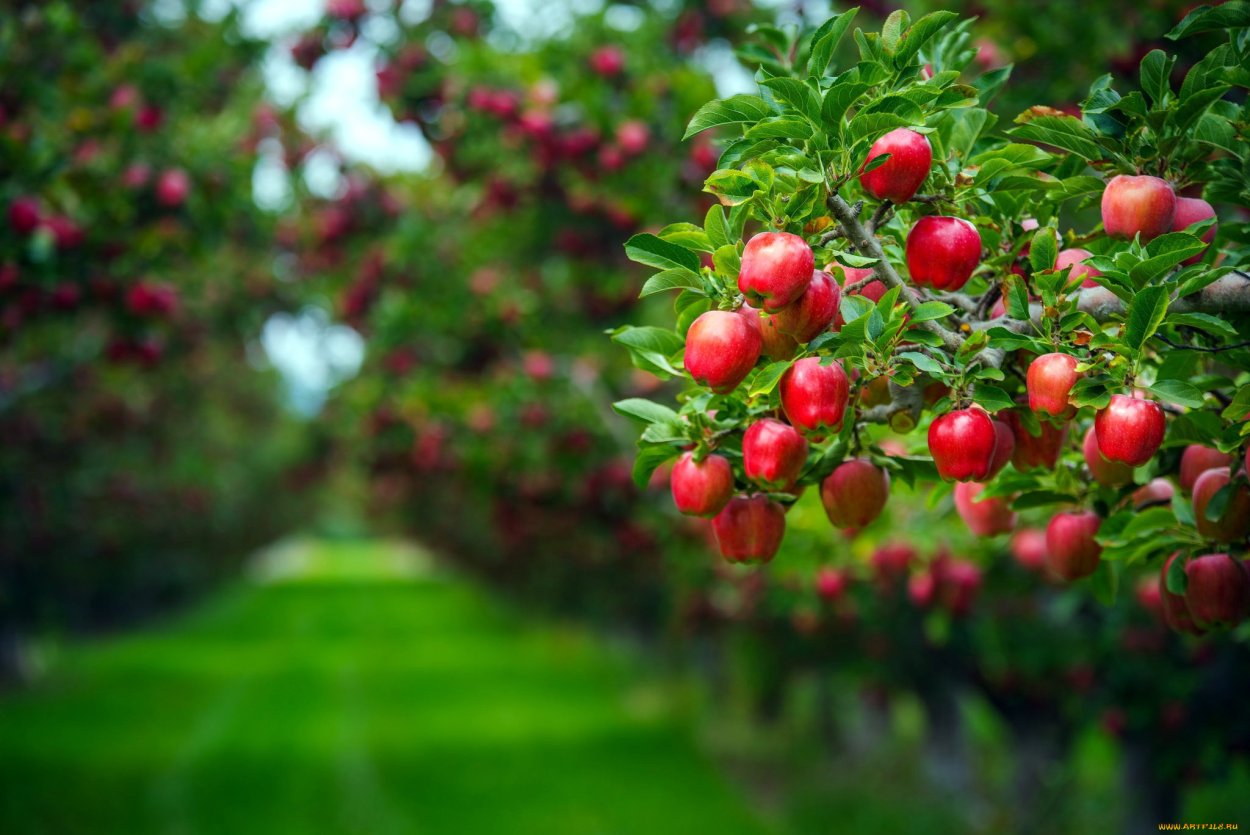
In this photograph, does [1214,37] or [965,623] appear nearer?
[1214,37]

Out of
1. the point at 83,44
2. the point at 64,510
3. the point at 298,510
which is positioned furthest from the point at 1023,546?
the point at 298,510

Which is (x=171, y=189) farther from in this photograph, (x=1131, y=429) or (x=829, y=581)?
(x=1131, y=429)

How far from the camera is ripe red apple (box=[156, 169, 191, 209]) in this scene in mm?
5141

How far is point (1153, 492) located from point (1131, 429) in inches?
27.6

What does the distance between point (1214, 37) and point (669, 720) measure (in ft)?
39.3

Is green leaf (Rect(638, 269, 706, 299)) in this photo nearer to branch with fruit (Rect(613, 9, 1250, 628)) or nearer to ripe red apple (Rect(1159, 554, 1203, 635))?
branch with fruit (Rect(613, 9, 1250, 628))

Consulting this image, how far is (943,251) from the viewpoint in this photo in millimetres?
1783

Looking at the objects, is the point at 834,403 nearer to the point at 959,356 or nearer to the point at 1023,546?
the point at 959,356

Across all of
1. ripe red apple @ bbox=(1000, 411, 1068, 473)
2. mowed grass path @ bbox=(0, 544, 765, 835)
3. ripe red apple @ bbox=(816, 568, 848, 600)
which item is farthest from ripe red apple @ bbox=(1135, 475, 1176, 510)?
mowed grass path @ bbox=(0, 544, 765, 835)

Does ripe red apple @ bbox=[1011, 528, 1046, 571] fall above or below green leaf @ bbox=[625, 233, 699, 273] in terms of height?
below

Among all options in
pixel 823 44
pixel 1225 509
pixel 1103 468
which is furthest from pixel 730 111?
pixel 1225 509

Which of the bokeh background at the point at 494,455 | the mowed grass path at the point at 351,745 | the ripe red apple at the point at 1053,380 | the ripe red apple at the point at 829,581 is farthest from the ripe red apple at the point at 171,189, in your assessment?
the mowed grass path at the point at 351,745

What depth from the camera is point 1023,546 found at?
12.1 feet

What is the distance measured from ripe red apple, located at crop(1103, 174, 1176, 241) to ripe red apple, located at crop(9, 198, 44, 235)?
3.83 metres
